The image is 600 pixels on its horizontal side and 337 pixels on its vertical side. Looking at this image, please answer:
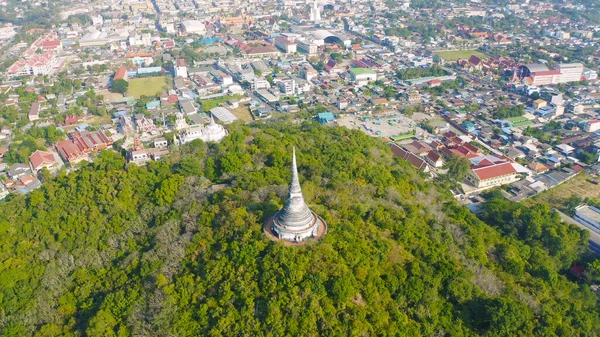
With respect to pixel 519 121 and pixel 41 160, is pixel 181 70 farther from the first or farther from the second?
pixel 519 121

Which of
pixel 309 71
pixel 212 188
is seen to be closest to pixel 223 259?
pixel 212 188

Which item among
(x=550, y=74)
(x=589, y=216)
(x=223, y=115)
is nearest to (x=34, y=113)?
(x=223, y=115)

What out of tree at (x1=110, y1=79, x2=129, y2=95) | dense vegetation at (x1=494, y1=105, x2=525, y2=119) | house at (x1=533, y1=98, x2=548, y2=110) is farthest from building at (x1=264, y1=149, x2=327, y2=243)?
tree at (x1=110, y1=79, x2=129, y2=95)

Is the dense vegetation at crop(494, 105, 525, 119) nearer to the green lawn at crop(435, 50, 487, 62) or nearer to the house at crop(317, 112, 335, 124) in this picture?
the house at crop(317, 112, 335, 124)

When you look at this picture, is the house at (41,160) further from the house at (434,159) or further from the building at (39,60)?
the house at (434,159)

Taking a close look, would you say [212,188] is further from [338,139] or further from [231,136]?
[338,139]
